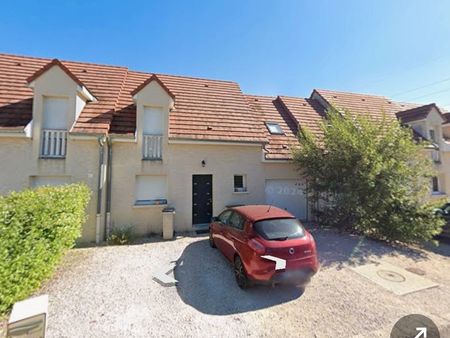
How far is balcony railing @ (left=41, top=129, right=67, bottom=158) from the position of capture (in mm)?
8328

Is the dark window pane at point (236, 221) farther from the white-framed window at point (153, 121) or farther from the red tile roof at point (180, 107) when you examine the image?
the white-framed window at point (153, 121)

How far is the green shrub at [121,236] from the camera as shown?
805 centimetres

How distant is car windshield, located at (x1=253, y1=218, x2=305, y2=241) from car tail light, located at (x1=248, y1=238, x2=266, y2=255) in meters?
0.21

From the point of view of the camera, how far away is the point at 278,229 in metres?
5.18

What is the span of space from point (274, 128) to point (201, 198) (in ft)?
19.5

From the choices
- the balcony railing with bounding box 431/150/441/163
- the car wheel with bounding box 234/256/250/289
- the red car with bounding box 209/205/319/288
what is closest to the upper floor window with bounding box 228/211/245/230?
the red car with bounding box 209/205/319/288

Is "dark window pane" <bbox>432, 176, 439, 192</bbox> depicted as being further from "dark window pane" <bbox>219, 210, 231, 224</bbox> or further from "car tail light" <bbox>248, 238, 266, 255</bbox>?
"car tail light" <bbox>248, 238, 266, 255</bbox>

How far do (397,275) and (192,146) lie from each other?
8.06 metres

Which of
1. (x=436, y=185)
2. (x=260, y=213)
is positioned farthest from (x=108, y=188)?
(x=436, y=185)

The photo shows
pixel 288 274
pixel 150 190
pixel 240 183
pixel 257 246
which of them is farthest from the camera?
pixel 240 183

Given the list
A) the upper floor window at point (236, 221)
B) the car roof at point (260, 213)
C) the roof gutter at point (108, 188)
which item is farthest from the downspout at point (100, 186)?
the car roof at point (260, 213)

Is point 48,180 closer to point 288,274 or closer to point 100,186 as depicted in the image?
point 100,186

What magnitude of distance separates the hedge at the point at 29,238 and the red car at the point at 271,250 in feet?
13.6

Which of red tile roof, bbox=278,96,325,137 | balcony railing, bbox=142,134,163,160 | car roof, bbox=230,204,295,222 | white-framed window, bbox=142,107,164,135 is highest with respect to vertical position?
red tile roof, bbox=278,96,325,137
